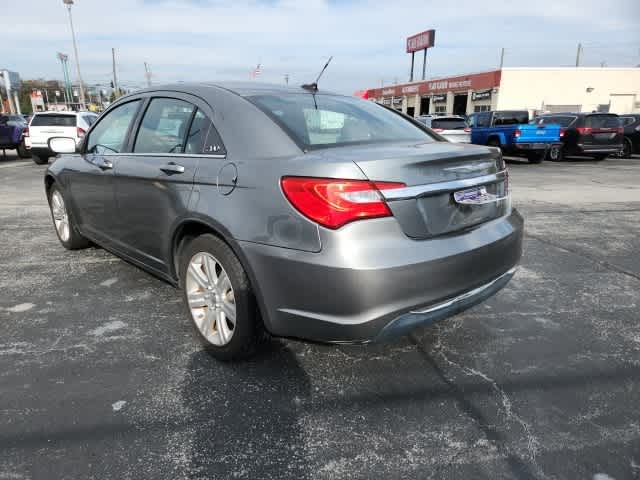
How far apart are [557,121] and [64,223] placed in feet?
52.3

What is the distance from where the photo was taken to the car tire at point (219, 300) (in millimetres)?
2463

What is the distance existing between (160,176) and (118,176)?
0.69 metres

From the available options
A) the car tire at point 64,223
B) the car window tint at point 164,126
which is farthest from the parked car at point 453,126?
the car window tint at point 164,126

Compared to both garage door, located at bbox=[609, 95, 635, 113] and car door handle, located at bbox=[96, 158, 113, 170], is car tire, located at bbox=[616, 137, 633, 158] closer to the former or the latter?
car door handle, located at bbox=[96, 158, 113, 170]

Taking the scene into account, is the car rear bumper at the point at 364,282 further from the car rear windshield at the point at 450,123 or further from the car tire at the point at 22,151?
the car tire at the point at 22,151

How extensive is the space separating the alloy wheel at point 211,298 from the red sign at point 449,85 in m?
41.0

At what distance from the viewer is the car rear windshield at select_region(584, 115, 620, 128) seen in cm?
1513

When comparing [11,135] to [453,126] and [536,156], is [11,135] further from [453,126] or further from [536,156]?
[536,156]

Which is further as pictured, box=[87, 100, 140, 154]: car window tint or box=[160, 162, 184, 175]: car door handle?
box=[87, 100, 140, 154]: car window tint

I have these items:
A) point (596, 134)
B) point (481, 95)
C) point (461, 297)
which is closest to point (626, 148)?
point (596, 134)

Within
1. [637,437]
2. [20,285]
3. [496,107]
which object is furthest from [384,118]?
[496,107]

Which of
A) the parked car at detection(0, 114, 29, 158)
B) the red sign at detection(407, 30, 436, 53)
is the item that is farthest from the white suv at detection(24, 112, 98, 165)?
the red sign at detection(407, 30, 436, 53)

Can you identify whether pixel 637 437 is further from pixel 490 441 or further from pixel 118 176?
pixel 118 176

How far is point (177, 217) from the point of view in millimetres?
2777
